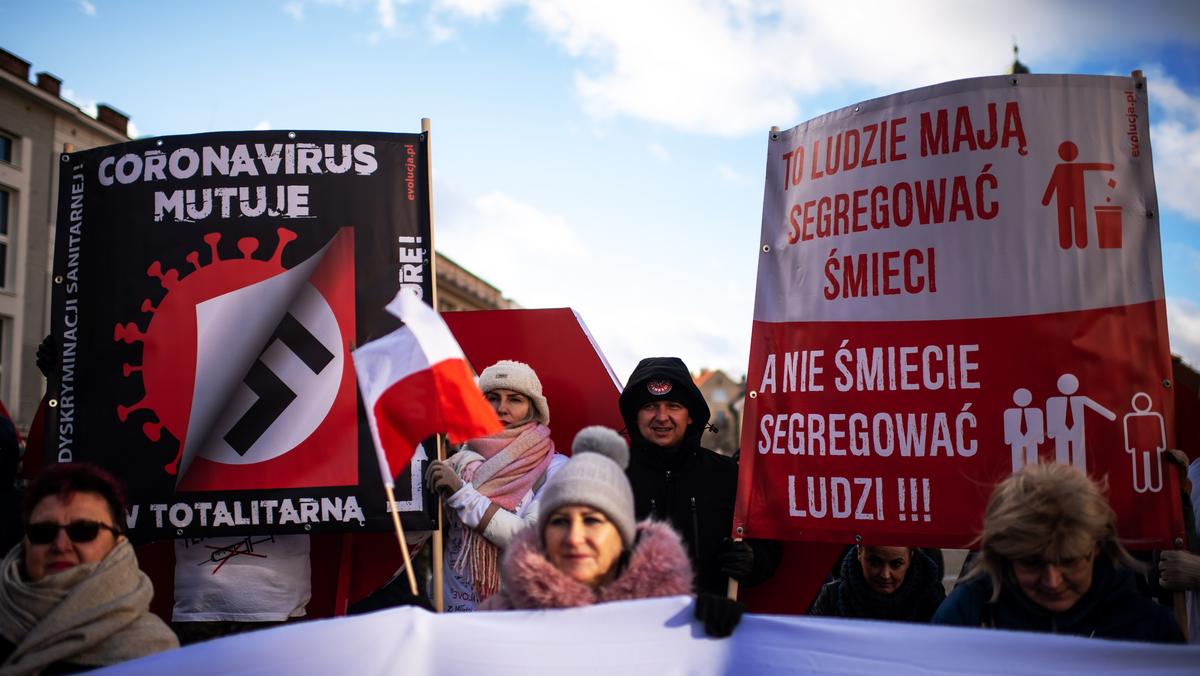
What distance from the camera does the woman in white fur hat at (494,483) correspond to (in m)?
3.62

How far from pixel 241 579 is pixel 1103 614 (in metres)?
2.76

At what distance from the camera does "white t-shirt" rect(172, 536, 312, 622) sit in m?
3.55

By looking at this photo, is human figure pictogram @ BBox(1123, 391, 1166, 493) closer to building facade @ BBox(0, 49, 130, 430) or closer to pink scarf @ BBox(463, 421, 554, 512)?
pink scarf @ BBox(463, 421, 554, 512)

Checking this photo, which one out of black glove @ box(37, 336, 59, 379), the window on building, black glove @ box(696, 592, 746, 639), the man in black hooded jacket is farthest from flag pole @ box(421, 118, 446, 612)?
the window on building

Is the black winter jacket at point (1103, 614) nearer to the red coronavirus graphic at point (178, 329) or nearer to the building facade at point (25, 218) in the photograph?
the red coronavirus graphic at point (178, 329)

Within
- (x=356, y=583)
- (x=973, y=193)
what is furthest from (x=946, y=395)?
(x=356, y=583)

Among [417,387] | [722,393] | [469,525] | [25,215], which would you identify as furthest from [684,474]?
[722,393]

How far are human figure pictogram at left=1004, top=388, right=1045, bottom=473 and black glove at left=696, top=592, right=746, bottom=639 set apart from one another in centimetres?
124

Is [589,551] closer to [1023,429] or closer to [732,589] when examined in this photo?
[732,589]

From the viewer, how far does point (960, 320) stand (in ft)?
10.6

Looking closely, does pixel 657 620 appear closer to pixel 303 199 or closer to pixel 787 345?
pixel 787 345

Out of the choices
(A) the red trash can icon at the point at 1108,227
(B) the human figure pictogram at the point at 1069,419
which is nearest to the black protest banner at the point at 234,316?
(B) the human figure pictogram at the point at 1069,419

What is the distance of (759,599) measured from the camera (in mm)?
3746

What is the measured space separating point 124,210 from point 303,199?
701 millimetres
